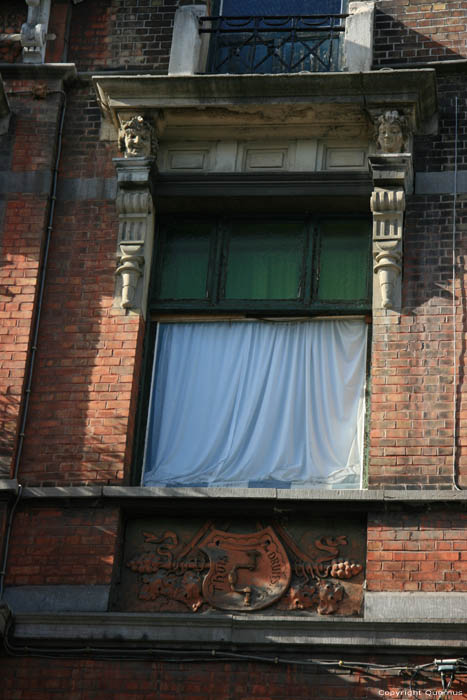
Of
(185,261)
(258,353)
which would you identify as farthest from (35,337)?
(258,353)

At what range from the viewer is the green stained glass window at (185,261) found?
49.2ft

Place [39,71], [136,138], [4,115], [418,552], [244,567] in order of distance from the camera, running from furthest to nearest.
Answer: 1. [39,71]
2. [4,115]
3. [136,138]
4. [244,567]
5. [418,552]

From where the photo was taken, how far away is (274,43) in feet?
53.0

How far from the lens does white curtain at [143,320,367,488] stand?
14.0 metres

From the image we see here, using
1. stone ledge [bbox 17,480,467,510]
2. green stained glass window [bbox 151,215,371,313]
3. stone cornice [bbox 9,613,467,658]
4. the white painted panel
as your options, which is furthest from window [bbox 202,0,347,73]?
stone cornice [bbox 9,613,467,658]

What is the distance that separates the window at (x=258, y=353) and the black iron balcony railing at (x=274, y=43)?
73.8 inches

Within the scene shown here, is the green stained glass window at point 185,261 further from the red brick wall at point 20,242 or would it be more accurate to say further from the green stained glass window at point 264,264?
the red brick wall at point 20,242

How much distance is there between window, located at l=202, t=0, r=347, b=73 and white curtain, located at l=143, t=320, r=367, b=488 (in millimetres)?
3078

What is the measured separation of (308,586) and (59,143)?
5522 mm

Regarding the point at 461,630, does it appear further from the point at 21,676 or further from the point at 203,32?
the point at 203,32

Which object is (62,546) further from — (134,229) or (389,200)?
(389,200)

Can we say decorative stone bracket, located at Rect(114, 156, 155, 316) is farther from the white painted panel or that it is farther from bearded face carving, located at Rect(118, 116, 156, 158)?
the white painted panel

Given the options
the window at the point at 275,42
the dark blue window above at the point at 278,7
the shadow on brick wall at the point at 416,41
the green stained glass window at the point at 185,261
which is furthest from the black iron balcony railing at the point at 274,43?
the green stained glass window at the point at 185,261

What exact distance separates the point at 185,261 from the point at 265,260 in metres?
0.82
